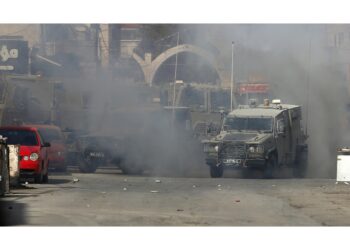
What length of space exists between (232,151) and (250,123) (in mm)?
1380

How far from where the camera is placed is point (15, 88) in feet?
117

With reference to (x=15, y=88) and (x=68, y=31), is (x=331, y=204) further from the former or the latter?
(x=68, y=31)

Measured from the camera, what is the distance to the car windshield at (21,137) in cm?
2293

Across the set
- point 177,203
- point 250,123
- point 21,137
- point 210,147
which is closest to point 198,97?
point 250,123

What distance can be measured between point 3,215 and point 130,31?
4789 centimetres

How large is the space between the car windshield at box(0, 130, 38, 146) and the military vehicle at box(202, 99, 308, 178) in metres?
4.96

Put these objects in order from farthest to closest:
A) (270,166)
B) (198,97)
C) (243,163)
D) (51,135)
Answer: (198,97)
(51,135)
(270,166)
(243,163)

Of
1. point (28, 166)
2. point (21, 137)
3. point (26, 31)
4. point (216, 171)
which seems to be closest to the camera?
point (28, 166)

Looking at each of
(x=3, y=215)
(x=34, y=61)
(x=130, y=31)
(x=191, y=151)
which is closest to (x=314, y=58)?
(x=191, y=151)

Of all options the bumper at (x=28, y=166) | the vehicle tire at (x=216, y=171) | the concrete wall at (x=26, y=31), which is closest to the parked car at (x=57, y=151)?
the vehicle tire at (x=216, y=171)

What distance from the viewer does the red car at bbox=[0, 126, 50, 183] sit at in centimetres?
2192

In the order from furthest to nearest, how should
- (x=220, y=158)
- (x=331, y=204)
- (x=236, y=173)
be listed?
(x=236, y=173) → (x=220, y=158) → (x=331, y=204)

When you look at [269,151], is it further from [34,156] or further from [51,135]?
[51,135]

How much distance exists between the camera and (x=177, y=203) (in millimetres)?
17047
